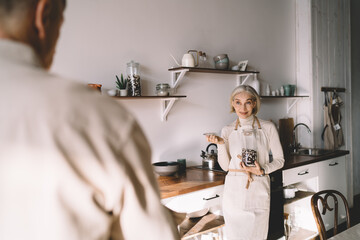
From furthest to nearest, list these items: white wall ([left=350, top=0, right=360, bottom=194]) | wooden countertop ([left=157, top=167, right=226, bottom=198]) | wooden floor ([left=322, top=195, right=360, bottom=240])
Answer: white wall ([left=350, top=0, right=360, bottom=194]), wooden floor ([left=322, top=195, right=360, bottom=240]), wooden countertop ([left=157, top=167, right=226, bottom=198])

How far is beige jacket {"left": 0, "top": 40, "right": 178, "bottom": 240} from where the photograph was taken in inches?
19.5

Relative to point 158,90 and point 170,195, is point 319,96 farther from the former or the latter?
point 170,195

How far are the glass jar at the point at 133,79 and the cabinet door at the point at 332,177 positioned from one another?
218 cm

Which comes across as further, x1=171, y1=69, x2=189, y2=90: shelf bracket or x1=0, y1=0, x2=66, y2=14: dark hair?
x1=171, y1=69, x2=189, y2=90: shelf bracket

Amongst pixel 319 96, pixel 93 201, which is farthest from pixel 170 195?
pixel 319 96

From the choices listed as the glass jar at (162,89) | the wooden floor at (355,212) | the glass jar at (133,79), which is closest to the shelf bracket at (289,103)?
the wooden floor at (355,212)

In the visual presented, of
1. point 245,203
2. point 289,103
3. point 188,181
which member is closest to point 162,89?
point 188,181

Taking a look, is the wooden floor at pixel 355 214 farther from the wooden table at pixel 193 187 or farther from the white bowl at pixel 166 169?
the white bowl at pixel 166 169

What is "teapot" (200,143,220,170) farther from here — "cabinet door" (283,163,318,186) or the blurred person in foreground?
the blurred person in foreground

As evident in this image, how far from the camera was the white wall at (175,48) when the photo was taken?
2.25 m

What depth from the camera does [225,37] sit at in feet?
10.5

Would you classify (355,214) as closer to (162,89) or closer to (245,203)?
(245,203)

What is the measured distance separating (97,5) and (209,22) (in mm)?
1215

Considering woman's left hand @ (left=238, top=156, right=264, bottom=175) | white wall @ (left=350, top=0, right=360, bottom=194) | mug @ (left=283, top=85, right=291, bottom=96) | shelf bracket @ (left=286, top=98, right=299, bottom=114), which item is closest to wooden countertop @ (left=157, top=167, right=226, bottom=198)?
woman's left hand @ (left=238, top=156, right=264, bottom=175)
